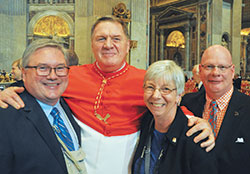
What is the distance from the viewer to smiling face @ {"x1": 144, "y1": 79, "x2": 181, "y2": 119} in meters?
2.18

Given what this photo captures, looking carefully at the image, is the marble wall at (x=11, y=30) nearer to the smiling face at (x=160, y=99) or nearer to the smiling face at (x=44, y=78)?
Answer: the smiling face at (x=44, y=78)

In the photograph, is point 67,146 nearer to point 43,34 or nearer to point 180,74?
point 180,74

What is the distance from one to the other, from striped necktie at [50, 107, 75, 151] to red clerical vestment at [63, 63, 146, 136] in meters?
0.42

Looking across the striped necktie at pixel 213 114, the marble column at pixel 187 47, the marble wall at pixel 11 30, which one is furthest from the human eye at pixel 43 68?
the marble column at pixel 187 47

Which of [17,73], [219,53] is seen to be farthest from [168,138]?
[17,73]

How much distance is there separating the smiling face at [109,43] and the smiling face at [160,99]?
2.20 ft

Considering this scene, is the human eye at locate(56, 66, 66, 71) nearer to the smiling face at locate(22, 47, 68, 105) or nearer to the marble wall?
the smiling face at locate(22, 47, 68, 105)

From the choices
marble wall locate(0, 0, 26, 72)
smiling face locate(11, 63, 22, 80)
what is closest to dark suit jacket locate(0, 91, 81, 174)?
smiling face locate(11, 63, 22, 80)

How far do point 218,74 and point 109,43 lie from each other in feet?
3.97

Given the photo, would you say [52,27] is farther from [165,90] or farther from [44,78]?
[165,90]

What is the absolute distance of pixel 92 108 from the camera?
2.82 m

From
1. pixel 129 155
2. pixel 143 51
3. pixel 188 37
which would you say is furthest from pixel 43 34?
pixel 129 155

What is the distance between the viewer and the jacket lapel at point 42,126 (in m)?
1.95

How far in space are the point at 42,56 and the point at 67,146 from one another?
0.81m
